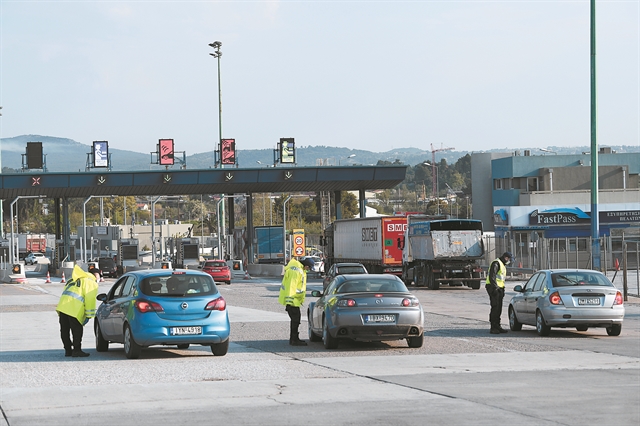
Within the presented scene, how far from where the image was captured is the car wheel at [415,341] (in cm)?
1866

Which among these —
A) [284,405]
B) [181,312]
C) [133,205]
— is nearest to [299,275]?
[181,312]

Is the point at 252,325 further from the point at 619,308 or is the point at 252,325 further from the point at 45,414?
the point at 45,414

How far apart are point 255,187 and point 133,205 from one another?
122235 millimetres

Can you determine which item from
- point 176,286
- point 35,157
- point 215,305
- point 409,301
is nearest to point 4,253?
point 35,157

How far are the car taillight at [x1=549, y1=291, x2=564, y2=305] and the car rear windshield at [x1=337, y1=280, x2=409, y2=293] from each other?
3647 mm

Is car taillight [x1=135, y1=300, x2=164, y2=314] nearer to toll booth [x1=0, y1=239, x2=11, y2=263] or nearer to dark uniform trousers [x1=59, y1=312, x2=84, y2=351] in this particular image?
dark uniform trousers [x1=59, y1=312, x2=84, y2=351]

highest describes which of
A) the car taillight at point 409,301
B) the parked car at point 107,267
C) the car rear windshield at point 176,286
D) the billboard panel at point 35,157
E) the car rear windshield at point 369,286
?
the billboard panel at point 35,157

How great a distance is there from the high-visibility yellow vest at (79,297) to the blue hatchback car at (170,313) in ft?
1.92

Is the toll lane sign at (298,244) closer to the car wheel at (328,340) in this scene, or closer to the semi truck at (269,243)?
the semi truck at (269,243)

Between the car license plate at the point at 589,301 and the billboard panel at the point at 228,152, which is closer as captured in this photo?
the car license plate at the point at 589,301

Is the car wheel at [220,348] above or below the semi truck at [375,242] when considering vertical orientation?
below

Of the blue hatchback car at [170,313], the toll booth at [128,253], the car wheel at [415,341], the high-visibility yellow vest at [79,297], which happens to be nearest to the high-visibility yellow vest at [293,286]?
the blue hatchback car at [170,313]

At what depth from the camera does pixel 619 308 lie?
2083cm

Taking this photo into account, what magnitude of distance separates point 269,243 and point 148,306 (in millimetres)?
63140
